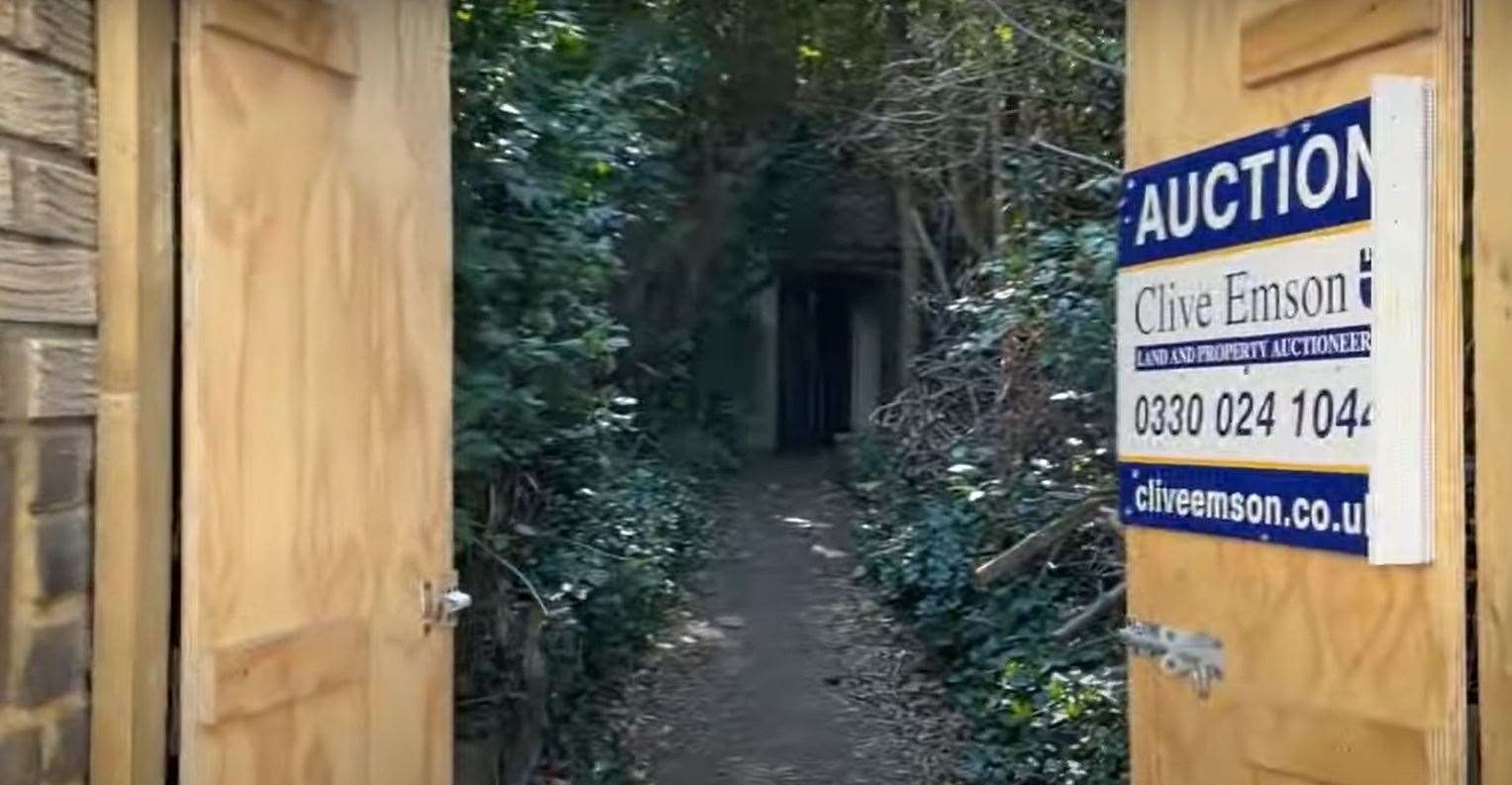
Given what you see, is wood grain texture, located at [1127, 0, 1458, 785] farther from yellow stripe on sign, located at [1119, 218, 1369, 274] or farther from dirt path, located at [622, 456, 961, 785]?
dirt path, located at [622, 456, 961, 785]

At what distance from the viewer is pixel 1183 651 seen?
10.9 ft

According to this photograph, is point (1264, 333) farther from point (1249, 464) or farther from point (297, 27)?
point (297, 27)

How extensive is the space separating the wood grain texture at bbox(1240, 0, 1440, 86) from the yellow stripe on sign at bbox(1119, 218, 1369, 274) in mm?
301

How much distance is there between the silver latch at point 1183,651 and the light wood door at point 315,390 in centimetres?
161

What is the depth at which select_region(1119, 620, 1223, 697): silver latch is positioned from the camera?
322cm

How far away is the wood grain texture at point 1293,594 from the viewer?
8.55 feet

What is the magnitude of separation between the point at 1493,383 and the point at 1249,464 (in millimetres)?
547

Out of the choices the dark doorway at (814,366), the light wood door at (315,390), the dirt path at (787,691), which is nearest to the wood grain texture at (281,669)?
the light wood door at (315,390)

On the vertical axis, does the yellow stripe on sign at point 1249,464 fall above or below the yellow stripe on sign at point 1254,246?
below

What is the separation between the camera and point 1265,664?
119 inches

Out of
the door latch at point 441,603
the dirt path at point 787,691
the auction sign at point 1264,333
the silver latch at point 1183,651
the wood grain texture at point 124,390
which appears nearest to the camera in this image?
the auction sign at point 1264,333

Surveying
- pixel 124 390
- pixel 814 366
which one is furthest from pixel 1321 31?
pixel 814 366

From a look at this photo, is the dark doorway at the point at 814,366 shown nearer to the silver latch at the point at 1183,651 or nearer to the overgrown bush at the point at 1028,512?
the overgrown bush at the point at 1028,512

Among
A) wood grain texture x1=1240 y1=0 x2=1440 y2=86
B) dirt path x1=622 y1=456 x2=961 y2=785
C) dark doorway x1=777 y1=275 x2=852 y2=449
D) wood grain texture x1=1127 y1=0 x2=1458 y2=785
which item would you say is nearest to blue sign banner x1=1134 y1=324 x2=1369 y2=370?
wood grain texture x1=1127 y1=0 x2=1458 y2=785
